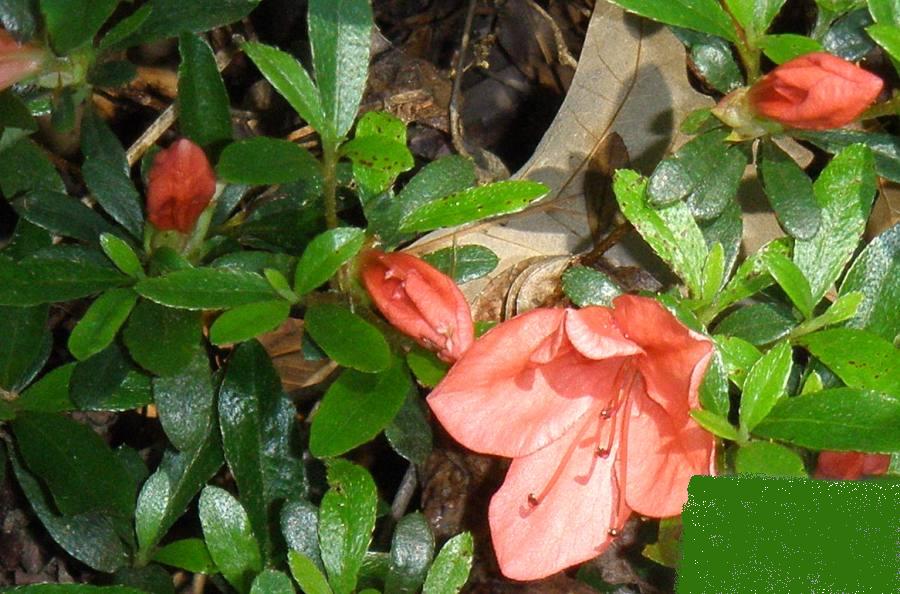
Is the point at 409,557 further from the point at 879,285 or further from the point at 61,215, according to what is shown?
the point at 879,285

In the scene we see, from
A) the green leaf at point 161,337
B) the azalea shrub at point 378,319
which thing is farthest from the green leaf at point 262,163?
the green leaf at point 161,337

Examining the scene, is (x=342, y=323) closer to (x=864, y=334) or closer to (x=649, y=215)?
(x=649, y=215)

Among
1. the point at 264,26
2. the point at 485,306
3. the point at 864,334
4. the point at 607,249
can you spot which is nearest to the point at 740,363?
the point at 864,334

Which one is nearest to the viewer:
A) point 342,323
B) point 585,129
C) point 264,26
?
point 342,323

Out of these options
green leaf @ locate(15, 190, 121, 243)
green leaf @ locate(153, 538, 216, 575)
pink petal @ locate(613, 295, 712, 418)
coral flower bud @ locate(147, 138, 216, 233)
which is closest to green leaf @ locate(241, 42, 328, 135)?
coral flower bud @ locate(147, 138, 216, 233)

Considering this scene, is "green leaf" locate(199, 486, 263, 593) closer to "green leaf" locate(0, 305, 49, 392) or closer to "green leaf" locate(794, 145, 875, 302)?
"green leaf" locate(0, 305, 49, 392)

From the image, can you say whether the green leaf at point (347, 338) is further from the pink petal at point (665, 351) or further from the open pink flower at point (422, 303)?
the pink petal at point (665, 351)

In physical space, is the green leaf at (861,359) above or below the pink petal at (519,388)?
below
